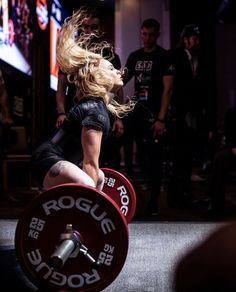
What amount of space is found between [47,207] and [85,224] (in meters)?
0.15

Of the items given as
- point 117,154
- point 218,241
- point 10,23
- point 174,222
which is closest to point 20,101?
point 10,23

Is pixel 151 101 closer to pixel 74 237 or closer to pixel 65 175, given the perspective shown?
pixel 65 175

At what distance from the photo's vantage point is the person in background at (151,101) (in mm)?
3516

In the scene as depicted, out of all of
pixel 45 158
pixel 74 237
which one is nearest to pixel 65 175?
pixel 45 158

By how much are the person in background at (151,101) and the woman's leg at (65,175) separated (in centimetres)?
156

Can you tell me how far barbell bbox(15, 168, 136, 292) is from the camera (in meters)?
1.72

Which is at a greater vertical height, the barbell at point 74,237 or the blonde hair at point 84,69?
the blonde hair at point 84,69

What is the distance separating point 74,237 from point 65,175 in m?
0.32

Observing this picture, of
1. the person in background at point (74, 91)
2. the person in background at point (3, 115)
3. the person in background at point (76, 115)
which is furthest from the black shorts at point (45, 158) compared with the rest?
the person in background at point (3, 115)

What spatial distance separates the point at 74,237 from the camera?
1717 millimetres

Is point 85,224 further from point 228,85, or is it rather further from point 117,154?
point 228,85

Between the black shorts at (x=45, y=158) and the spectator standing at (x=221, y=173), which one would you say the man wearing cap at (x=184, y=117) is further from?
the black shorts at (x=45, y=158)

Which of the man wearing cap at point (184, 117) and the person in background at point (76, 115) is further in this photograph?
the man wearing cap at point (184, 117)

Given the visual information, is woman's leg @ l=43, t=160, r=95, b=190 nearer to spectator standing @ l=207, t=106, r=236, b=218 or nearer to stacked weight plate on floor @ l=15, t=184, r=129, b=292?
stacked weight plate on floor @ l=15, t=184, r=129, b=292
